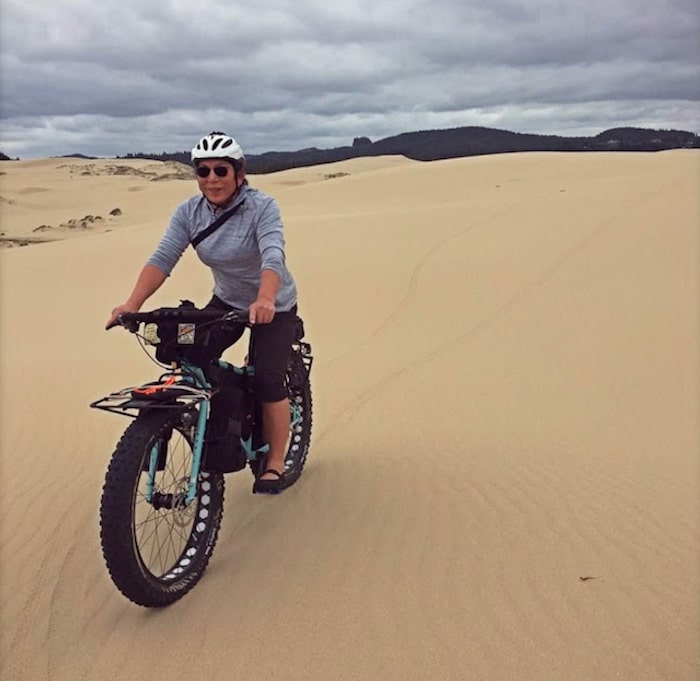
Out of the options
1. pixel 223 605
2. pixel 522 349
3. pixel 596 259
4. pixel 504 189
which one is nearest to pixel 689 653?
pixel 223 605

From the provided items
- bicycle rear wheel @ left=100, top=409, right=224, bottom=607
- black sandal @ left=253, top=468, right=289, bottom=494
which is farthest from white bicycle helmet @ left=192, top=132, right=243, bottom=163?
black sandal @ left=253, top=468, right=289, bottom=494

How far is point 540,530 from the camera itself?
3.85 meters

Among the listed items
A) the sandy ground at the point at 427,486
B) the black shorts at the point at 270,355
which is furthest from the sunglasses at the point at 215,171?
the sandy ground at the point at 427,486

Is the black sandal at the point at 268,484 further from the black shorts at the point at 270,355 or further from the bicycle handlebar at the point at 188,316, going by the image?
the bicycle handlebar at the point at 188,316

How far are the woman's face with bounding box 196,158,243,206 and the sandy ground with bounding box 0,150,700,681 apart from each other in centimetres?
174

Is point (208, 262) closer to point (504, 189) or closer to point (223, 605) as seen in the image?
point (223, 605)

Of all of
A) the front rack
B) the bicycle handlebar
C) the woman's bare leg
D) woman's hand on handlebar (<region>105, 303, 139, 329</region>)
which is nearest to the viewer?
the front rack

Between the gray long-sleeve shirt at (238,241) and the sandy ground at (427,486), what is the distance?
1.34 meters

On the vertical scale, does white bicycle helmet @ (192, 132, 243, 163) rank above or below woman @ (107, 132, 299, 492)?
above

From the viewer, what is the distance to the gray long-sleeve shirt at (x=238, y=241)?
12.1 ft

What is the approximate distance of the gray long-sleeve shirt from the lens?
369 centimetres

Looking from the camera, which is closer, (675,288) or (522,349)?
(522,349)

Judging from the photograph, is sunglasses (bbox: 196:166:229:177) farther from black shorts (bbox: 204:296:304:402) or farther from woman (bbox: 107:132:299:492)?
black shorts (bbox: 204:296:304:402)

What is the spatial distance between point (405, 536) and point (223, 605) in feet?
3.32
